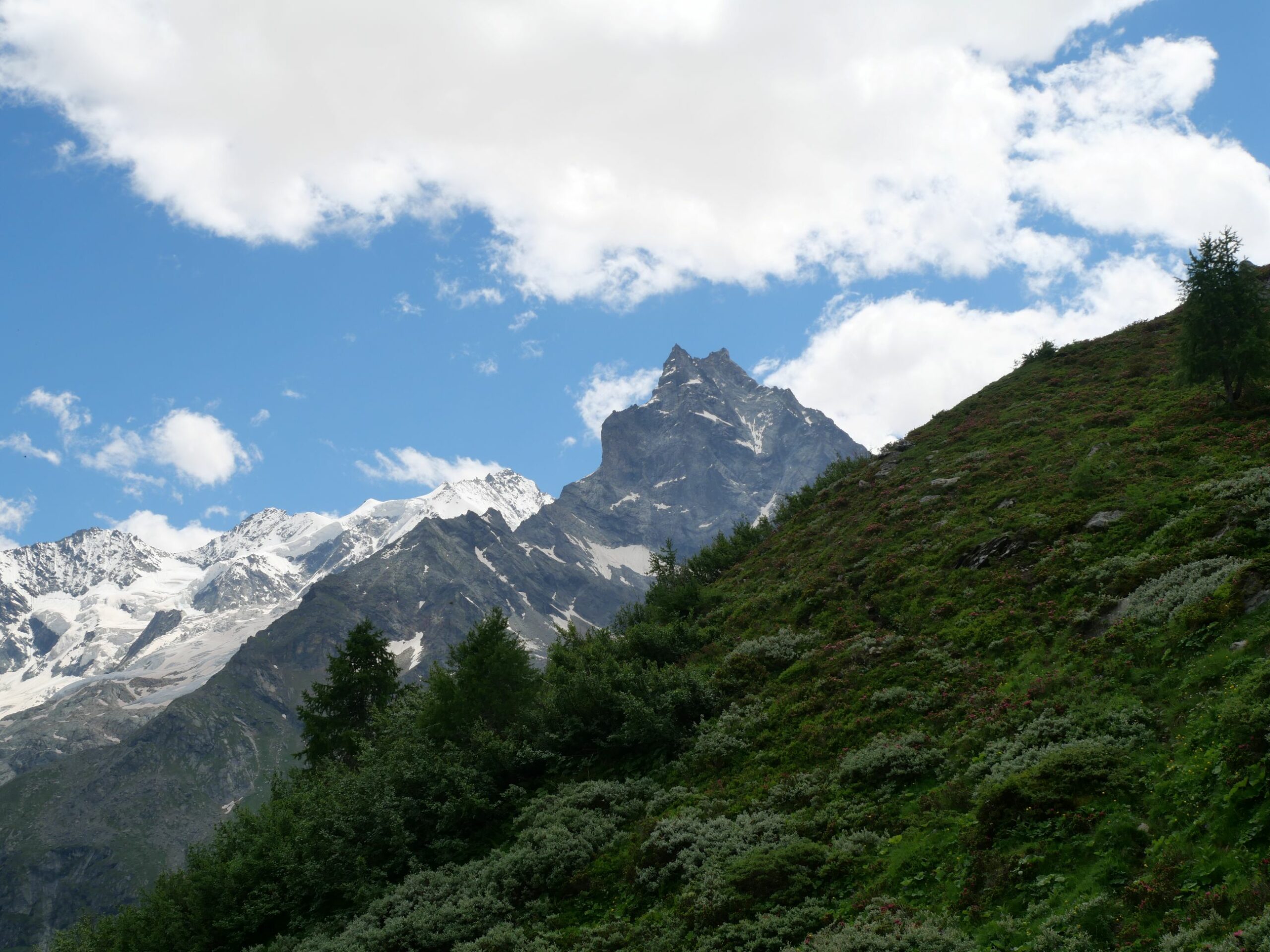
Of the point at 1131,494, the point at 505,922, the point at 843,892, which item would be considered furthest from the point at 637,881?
the point at 1131,494

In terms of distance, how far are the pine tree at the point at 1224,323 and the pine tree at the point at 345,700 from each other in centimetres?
4694

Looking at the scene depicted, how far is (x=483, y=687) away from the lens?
119 ft

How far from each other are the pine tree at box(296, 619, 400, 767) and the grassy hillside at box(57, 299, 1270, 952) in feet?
24.9

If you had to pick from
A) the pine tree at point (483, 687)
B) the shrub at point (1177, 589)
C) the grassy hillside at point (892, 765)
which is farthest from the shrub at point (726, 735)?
the shrub at point (1177, 589)

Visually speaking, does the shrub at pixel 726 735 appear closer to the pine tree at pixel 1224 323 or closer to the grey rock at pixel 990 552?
the grey rock at pixel 990 552

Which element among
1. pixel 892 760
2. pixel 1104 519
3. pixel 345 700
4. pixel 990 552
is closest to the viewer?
pixel 892 760

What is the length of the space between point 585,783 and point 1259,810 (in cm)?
1968

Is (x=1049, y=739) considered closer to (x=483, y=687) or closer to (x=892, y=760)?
(x=892, y=760)

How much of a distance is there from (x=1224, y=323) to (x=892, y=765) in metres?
30.3

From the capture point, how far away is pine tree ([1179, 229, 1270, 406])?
36.3 m

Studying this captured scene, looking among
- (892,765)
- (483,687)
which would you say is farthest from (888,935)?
(483,687)

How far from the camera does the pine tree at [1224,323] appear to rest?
119 feet

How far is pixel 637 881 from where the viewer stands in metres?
20.8

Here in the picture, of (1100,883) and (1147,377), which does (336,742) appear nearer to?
(1100,883)
